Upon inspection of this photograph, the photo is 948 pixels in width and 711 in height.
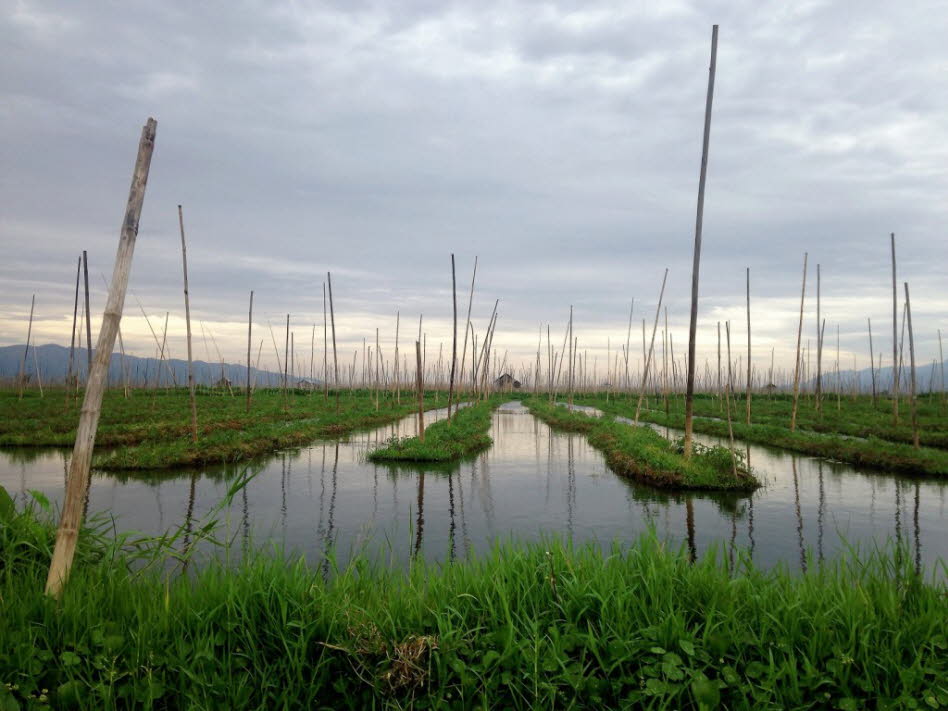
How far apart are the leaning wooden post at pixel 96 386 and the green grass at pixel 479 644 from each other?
0.77ft

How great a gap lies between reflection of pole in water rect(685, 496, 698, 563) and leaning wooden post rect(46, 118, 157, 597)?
514 cm

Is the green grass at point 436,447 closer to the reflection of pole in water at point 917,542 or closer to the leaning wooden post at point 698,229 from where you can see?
the leaning wooden post at point 698,229

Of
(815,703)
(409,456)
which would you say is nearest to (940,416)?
(409,456)

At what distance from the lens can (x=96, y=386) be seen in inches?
130

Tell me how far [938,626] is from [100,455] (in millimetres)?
14922

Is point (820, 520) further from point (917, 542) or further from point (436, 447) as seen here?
point (436, 447)

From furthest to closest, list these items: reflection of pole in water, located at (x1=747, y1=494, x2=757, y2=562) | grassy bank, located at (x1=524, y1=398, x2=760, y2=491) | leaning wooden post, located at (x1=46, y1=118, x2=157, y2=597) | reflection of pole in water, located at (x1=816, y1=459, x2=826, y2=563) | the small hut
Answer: the small hut < grassy bank, located at (x1=524, y1=398, x2=760, y2=491) < reflection of pole in water, located at (x1=747, y1=494, x2=757, y2=562) < reflection of pole in water, located at (x1=816, y1=459, x2=826, y2=563) < leaning wooden post, located at (x1=46, y1=118, x2=157, y2=597)

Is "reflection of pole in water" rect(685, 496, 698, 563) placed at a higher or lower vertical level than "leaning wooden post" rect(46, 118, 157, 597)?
lower

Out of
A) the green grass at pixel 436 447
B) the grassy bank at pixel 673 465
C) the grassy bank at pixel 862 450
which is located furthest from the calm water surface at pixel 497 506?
the grassy bank at pixel 862 450

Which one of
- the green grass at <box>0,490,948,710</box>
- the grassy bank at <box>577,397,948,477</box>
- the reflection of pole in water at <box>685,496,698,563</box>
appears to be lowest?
the reflection of pole in water at <box>685,496,698,563</box>

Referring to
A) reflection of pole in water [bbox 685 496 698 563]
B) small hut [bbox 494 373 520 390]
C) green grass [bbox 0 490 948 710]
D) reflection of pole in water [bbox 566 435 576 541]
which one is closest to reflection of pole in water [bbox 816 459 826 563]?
reflection of pole in water [bbox 685 496 698 563]

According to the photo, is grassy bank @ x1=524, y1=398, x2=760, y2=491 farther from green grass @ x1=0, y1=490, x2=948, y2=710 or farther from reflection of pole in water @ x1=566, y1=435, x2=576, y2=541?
green grass @ x1=0, y1=490, x2=948, y2=710

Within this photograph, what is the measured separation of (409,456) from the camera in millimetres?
13188

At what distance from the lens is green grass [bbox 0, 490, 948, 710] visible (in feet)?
8.95
